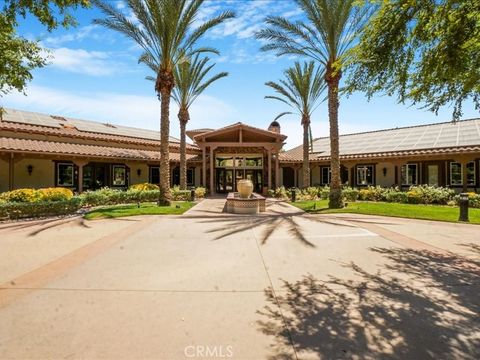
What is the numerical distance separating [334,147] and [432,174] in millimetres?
11194

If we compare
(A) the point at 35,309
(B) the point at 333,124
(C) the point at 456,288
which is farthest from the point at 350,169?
(A) the point at 35,309

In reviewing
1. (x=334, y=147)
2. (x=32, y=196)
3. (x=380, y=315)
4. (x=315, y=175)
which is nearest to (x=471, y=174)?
(x=334, y=147)

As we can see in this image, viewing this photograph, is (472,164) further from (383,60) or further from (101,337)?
(101,337)

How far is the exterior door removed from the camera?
72.4ft

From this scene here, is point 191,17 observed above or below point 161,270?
above

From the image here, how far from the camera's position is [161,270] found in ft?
19.2

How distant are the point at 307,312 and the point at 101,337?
2.62 meters

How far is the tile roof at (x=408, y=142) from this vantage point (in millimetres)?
20781

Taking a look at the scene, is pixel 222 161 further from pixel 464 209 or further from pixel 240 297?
pixel 240 297

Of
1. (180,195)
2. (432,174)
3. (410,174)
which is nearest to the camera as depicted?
(180,195)

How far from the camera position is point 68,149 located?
63.4ft

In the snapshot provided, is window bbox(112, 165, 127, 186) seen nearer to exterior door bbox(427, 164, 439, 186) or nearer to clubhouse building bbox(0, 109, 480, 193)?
clubhouse building bbox(0, 109, 480, 193)

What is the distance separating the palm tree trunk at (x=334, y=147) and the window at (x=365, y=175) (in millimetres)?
10909

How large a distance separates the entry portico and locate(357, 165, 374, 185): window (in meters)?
7.38
